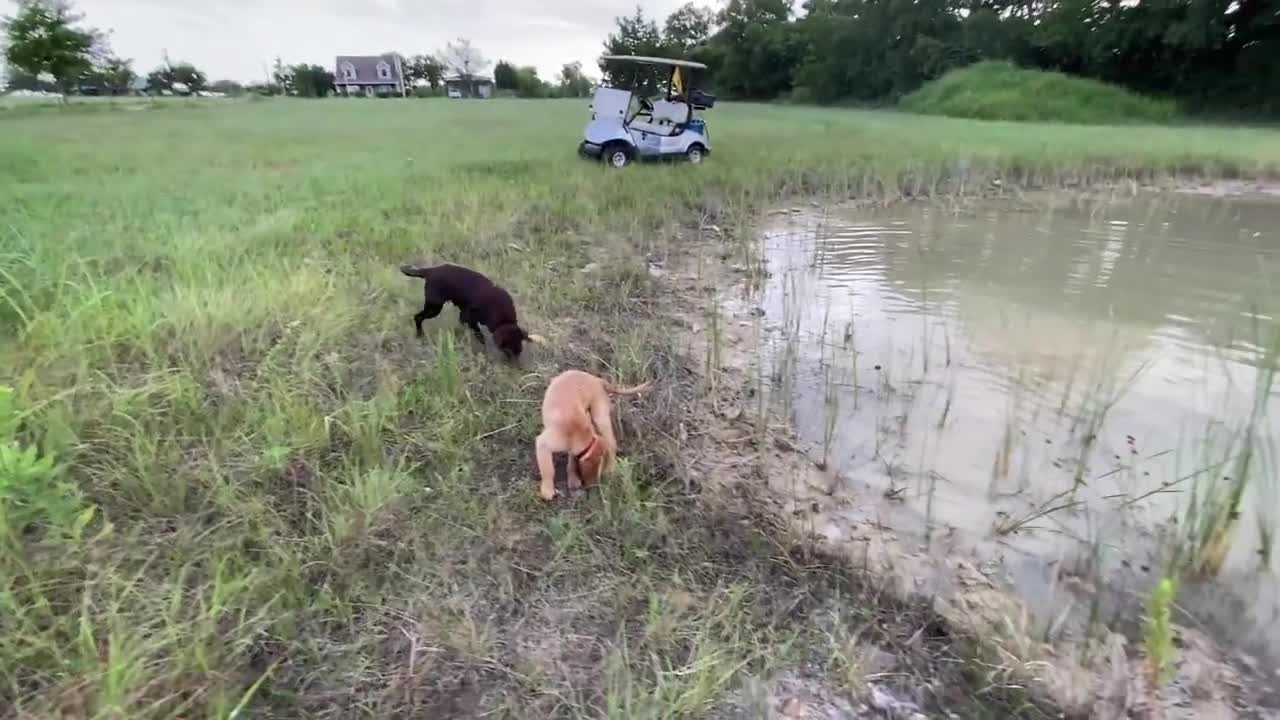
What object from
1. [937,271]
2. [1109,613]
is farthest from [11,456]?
[937,271]

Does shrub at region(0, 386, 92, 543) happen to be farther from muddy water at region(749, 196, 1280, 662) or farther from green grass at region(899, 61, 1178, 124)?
green grass at region(899, 61, 1178, 124)

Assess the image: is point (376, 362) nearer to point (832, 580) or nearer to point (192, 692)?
point (192, 692)

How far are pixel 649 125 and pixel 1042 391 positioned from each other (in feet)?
26.1

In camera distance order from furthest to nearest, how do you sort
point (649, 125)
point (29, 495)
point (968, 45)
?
point (968, 45), point (649, 125), point (29, 495)

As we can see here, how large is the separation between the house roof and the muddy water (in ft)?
161

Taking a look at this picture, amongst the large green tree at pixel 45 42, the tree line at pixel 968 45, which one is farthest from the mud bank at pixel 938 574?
the large green tree at pixel 45 42

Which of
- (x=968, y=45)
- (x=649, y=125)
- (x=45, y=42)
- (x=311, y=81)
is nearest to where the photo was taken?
(x=649, y=125)

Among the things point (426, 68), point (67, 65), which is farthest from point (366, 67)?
point (67, 65)

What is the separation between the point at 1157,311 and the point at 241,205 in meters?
7.65

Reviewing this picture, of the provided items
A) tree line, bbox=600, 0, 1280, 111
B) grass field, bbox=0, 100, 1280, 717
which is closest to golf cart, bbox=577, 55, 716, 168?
tree line, bbox=600, 0, 1280, 111

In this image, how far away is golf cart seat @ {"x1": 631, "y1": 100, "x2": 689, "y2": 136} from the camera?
33.4 ft

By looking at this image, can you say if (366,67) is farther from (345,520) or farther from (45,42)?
(345,520)

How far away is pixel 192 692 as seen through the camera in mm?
1614

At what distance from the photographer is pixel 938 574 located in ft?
7.54
